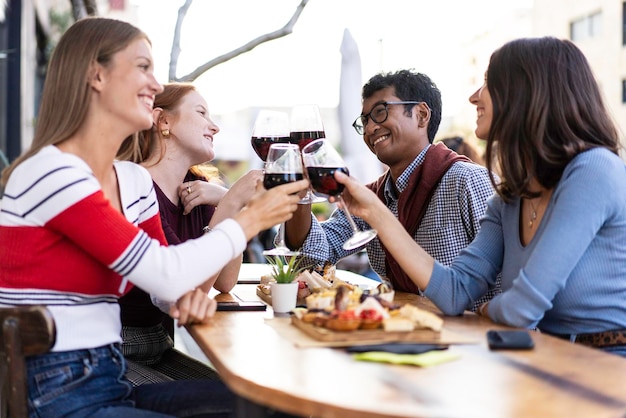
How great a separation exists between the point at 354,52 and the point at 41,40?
7103 mm

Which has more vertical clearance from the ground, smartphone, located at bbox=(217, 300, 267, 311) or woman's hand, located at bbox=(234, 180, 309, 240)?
woman's hand, located at bbox=(234, 180, 309, 240)

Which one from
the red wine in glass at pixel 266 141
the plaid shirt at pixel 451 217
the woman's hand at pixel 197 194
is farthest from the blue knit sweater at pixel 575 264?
the woman's hand at pixel 197 194

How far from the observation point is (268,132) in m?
2.71

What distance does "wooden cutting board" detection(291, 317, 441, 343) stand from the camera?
181cm

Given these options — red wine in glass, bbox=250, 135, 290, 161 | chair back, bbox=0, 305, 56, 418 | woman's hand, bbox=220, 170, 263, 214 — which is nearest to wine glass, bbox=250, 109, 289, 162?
red wine in glass, bbox=250, 135, 290, 161

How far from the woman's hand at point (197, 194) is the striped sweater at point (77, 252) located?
1.07m

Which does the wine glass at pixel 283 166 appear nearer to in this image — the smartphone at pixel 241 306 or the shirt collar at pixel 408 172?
the smartphone at pixel 241 306

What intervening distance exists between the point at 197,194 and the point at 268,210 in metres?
1.07

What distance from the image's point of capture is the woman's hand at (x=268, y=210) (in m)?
2.12

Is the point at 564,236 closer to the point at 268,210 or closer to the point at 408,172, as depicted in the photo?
the point at 268,210

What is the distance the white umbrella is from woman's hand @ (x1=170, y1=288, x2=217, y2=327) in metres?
4.89

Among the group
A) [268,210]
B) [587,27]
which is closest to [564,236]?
[268,210]

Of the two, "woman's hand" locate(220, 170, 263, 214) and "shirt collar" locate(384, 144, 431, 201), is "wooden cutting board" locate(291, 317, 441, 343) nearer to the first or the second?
"woman's hand" locate(220, 170, 263, 214)

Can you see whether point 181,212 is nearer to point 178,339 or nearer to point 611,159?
point 611,159
